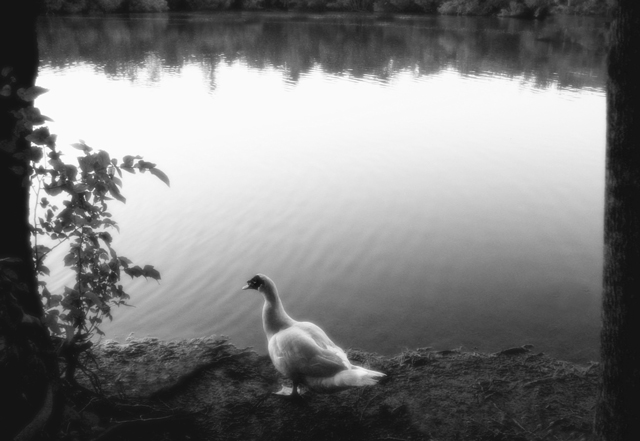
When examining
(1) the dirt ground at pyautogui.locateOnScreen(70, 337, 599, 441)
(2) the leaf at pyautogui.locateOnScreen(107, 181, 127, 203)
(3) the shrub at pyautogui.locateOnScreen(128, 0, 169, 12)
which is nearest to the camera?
(2) the leaf at pyautogui.locateOnScreen(107, 181, 127, 203)

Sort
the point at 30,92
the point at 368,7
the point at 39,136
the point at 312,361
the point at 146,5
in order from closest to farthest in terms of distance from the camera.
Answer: the point at 30,92, the point at 39,136, the point at 312,361, the point at 146,5, the point at 368,7

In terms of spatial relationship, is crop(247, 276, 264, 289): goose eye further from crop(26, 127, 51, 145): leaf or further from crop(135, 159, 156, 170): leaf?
crop(26, 127, 51, 145): leaf

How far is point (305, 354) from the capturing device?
4.05 metres

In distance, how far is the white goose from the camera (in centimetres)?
378

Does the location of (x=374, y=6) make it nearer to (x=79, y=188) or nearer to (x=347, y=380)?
(x=347, y=380)

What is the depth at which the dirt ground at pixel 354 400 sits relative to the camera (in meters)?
3.57

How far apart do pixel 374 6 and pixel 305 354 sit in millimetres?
68208

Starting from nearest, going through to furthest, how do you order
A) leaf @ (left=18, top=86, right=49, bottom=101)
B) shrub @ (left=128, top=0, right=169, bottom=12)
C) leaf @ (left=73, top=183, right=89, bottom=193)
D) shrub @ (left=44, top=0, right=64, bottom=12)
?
leaf @ (left=18, top=86, right=49, bottom=101) → leaf @ (left=73, top=183, right=89, bottom=193) → shrub @ (left=44, top=0, right=64, bottom=12) → shrub @ (left=128, top=0, right=169, bottom=12)

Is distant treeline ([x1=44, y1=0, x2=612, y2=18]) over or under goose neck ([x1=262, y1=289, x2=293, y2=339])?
over

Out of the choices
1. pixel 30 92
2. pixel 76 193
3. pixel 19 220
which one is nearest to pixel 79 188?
pixel 76 193

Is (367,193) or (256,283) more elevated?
(256,283)

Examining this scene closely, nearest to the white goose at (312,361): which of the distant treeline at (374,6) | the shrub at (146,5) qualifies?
the distant treeline at (374,6)

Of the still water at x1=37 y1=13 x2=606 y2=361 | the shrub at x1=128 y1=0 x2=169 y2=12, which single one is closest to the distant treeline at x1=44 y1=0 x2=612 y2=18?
the shrub at x1=128 y1=0 x2=169 y2=12

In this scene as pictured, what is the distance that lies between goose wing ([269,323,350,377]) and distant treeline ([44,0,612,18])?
46008 millimetres
